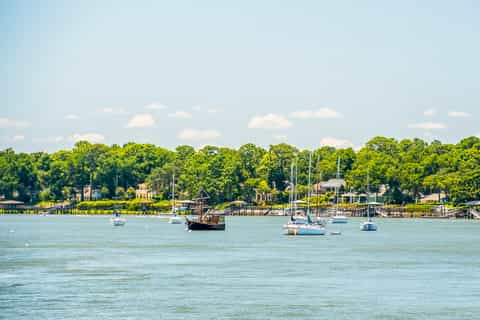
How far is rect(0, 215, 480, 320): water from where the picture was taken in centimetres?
5134

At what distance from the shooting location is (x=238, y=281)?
64.8 meters

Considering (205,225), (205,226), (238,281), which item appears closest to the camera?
(238,281)

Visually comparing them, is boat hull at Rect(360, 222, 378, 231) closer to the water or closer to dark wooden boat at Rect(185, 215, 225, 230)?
dark wooden boat at Rect(185, 215, 225, 230)

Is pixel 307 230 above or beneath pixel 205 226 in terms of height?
beneath

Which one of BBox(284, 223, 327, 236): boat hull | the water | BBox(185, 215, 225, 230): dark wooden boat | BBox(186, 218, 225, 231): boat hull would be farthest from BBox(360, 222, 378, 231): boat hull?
the water

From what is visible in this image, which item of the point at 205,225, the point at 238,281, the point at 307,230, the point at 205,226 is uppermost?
the point at 205,225

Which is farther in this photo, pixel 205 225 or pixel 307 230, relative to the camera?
pixel 205 225

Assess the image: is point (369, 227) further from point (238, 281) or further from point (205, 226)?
point (238, 281)

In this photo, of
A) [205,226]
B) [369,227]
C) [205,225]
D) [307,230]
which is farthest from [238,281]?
[369,227]

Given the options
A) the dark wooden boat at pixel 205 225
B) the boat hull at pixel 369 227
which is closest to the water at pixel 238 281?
the dark wooden boat at pixel 205 225

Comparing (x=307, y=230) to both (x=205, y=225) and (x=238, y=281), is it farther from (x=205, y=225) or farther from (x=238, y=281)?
(x=238, y=281)

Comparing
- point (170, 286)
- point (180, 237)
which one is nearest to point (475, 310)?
point (170, 286)

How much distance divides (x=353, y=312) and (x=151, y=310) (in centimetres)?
1073

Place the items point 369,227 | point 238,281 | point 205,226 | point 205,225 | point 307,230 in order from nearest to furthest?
point 238,281
point 307,230
point 205,225
point 205,226
point 369,227
